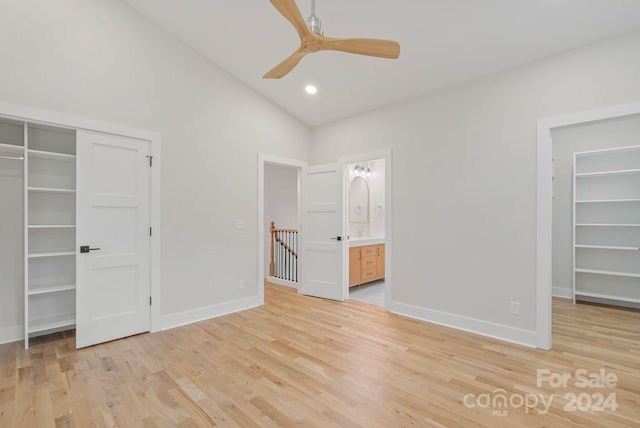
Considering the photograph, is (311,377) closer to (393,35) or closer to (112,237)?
(112,237)

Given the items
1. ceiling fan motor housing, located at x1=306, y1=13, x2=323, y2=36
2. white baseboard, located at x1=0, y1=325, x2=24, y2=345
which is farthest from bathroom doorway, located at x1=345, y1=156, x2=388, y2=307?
white baseboard, located at x1=0, y1=325, x2=24, y2=345

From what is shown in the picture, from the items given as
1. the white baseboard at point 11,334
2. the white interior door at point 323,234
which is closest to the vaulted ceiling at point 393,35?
the white interior door at point 323,234

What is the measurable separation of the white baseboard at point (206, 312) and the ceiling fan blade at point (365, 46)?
3.34 m

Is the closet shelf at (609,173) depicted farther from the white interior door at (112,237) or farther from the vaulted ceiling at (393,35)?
the white interior door at (112,237)

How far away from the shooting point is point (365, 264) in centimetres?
565

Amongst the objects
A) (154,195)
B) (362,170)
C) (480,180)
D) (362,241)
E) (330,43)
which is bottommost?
(362,241)

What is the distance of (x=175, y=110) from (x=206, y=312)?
2579 mm

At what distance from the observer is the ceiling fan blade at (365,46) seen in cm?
211

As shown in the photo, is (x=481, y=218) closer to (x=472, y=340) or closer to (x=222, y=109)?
(x=472, y=340)

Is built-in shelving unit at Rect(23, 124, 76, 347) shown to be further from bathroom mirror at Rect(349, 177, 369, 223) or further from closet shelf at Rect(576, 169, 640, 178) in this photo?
closet shelf at Rect(576, 169, 640, 178)

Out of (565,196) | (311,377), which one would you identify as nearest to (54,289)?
(311,377)

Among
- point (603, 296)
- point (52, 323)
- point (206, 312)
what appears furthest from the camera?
point (603, 296)

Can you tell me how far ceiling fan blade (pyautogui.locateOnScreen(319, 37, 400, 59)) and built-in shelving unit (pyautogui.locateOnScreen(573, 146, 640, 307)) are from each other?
415 cm

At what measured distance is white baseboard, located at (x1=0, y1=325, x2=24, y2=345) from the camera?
3090mm
